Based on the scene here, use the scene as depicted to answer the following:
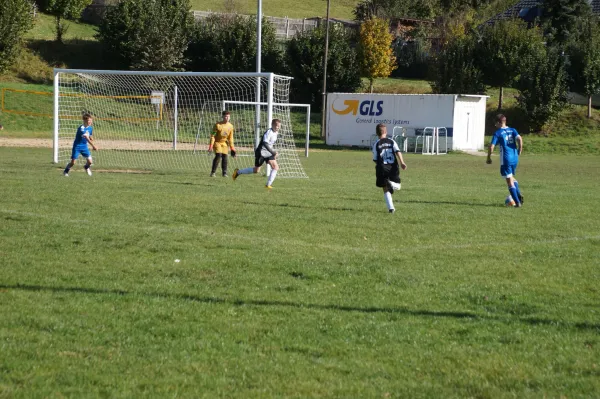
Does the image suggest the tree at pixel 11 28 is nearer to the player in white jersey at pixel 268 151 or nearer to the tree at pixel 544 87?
the tree at pixel 544 87

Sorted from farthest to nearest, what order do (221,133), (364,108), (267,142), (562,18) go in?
(562,18) → (364,108) → (221,133) → (267,142)

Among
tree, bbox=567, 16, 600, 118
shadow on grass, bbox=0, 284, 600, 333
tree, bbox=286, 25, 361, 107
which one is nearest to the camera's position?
shadow on grass, bbox=0, 284, 600, 333

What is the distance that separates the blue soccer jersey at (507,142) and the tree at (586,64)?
39.2 m

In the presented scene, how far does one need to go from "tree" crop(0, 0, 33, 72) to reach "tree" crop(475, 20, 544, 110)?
30.1m

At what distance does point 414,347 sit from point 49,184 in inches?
518

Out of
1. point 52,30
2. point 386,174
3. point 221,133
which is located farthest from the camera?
point 52,30

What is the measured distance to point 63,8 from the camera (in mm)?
66125

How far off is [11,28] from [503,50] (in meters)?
31.8

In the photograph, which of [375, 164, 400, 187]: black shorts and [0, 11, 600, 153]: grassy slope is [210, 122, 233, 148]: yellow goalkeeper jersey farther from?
[0, 11, 600, 153]: grassy slope

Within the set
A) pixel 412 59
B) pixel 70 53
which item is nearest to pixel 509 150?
pixel 70 53

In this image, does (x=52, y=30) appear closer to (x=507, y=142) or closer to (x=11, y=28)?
(x=11, y=28)

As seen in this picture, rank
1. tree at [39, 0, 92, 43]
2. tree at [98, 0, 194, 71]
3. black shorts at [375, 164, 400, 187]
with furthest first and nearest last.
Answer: tree at [39, 0, 92, 43] < tree at [98, 0, 194, 71] < black shorts at [375, 164, 400, 187]

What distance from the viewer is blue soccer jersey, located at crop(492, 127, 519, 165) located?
1591 centimetres

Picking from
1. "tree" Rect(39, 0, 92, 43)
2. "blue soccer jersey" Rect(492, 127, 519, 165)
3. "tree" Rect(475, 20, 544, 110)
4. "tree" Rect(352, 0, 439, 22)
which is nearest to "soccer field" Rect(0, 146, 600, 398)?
"blue soccer jersey" Rect(492, 127, 519, 165)
